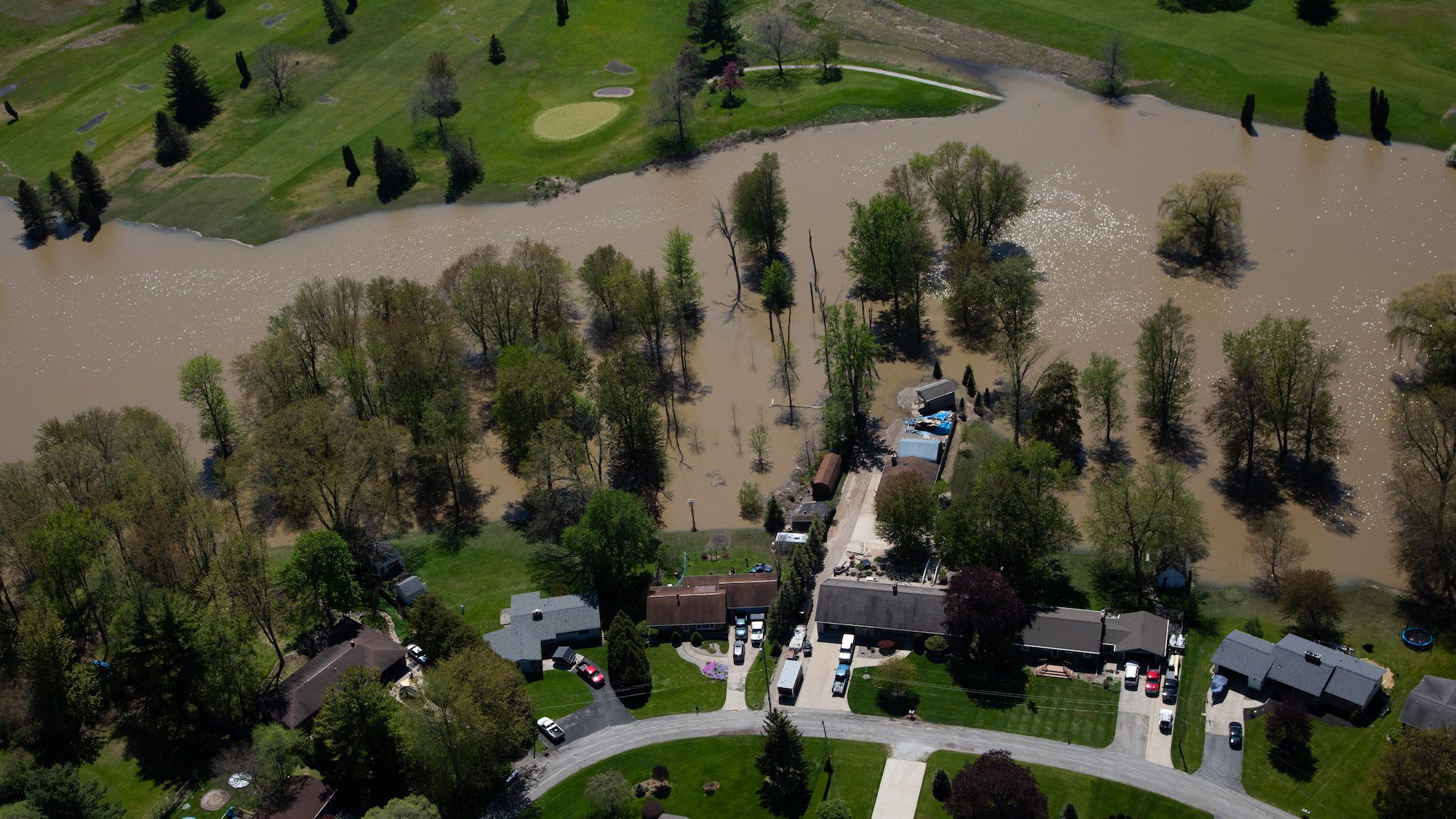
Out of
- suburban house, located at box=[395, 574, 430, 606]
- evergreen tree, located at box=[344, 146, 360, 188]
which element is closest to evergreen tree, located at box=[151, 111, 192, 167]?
evergreen tree, located at box=[344, 146, 360, 188]

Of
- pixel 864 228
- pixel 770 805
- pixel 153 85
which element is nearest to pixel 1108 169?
pixel 864 228

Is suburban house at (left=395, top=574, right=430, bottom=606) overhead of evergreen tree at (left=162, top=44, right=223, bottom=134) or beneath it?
beneath

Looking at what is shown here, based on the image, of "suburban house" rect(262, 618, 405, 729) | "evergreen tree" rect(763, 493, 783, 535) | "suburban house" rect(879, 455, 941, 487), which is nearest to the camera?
"suburban house" rect(262, 618, 405, 729)

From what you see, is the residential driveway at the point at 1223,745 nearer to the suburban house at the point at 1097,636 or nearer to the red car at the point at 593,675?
the suburban house at the point at 1097,636

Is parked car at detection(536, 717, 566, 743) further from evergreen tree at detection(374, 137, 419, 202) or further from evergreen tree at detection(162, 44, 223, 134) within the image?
evergreen tree at detection(162, 44, 223, 134)

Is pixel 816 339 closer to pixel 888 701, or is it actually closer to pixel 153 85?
pixel 888 701

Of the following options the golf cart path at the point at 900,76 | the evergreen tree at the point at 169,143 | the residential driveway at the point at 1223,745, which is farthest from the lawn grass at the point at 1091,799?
the evergreen tree at the point at 169,143

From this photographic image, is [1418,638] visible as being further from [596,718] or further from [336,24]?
[336,24]
